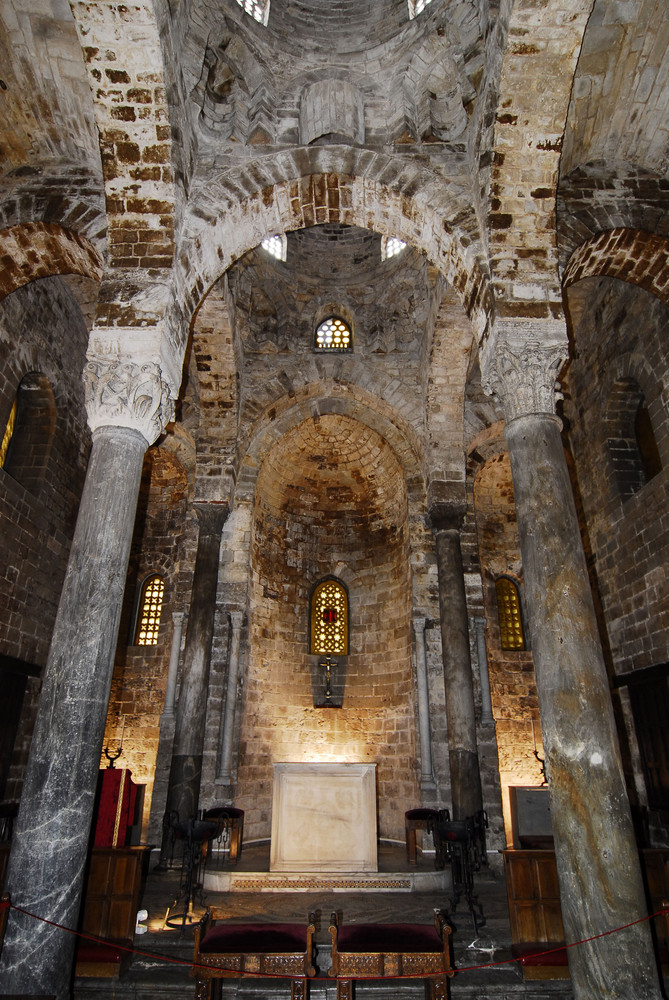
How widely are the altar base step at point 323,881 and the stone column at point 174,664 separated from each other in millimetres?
3457

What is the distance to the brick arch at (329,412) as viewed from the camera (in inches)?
443

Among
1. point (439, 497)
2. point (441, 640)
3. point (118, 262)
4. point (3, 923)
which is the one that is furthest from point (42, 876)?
point (439, 497)

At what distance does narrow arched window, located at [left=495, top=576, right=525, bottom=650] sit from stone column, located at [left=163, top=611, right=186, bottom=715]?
665 cm

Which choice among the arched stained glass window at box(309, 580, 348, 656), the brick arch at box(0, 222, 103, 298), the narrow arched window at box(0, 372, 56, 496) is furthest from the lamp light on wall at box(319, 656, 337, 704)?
the brick arch at box(0, 222, 103, 298)

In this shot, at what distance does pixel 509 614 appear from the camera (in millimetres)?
13297

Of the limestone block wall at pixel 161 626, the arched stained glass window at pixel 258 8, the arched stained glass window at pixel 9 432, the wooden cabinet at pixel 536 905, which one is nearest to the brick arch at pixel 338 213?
the arched stained glass window at pixel 258 8

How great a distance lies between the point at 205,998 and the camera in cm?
394

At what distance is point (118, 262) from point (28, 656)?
19.6 feet

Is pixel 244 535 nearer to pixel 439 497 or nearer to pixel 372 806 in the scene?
pixel 439 497

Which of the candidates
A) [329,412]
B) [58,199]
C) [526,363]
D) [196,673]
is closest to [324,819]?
[196,673]

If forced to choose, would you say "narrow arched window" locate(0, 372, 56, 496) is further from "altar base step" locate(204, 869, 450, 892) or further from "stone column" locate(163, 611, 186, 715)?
"altar base step" locate(204, 869, 450, 892)

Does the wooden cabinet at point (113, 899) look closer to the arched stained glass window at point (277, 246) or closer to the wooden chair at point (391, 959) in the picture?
the wooden chair at point (391, 959)

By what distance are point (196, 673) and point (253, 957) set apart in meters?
5.64

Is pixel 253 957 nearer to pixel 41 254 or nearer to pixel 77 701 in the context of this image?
pixel 77 701
